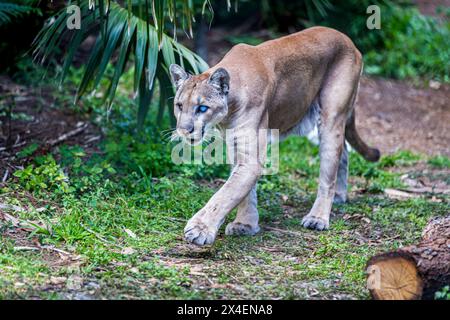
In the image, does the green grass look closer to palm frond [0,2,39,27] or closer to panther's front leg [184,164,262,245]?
panther's front leg [184,164,262,245]

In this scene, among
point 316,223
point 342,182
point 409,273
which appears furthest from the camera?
point 342,182

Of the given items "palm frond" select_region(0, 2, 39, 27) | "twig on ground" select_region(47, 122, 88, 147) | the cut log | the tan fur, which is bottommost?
"twig on ground" select_region(47, 122, 88, 147)

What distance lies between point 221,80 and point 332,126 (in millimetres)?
1343

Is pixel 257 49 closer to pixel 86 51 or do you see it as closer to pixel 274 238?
pixel 274 238

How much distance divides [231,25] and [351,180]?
4.62 m

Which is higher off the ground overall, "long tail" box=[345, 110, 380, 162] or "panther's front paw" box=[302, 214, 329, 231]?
"long tail" box=[345, 110, 380, 162]

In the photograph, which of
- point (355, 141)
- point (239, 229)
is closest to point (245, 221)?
point (239, 229)

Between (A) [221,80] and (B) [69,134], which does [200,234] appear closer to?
(A) [221,80]

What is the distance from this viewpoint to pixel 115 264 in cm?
454

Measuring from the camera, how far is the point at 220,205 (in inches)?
198

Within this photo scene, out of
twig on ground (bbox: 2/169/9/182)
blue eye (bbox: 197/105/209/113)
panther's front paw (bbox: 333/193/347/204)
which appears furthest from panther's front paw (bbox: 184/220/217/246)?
panther's front paw (bbox: 333/193/347/204)

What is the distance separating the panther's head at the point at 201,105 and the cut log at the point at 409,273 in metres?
1.59

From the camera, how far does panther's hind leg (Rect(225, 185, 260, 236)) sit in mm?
5512

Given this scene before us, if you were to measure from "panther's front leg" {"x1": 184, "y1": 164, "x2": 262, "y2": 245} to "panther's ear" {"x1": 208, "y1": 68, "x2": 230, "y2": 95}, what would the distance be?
57 cm
